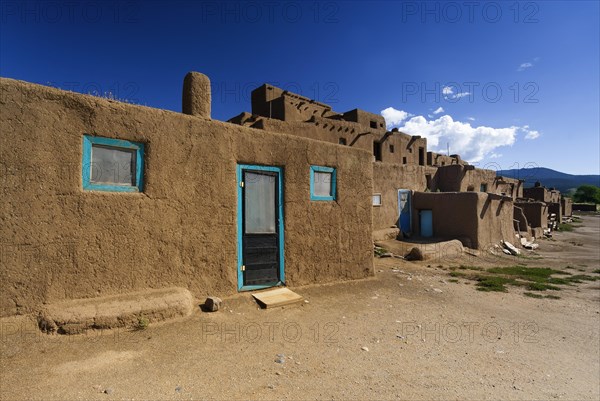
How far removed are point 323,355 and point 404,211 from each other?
13.3 metres

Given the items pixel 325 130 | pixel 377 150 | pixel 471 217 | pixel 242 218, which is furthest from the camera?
pixel 377 150

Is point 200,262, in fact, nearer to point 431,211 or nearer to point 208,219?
point 208,219

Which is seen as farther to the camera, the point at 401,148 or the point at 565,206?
the point at 565,206

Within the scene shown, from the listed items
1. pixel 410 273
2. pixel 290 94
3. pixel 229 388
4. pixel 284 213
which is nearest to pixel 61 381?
pixel 229 388

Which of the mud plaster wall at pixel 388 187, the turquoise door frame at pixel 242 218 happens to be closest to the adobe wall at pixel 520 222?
the mud plaster wall at pixel 388 187

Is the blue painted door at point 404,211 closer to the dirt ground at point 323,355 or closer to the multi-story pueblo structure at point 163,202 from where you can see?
the multi-story pueblo structure at point 163,202

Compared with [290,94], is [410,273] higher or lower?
lower

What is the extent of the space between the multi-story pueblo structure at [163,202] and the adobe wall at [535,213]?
20147mm

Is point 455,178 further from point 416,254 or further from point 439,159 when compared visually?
point 416,254

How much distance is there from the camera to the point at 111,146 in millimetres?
4348

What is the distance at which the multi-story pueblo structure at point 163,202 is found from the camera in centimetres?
374

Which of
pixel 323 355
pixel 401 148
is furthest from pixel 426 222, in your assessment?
pixel 323 355

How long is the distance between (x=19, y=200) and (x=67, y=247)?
76 cm

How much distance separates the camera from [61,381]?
2.82 metres
